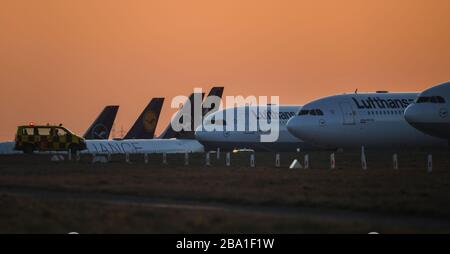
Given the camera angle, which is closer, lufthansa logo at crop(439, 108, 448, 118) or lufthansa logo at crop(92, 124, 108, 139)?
lufthansa logo at crop(439, 108, 448, 118)

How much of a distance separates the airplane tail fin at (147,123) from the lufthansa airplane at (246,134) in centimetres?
2835

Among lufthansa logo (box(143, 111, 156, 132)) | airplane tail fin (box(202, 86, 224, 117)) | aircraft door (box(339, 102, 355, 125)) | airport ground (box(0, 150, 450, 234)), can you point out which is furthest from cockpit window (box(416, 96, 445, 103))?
lufthansa logo (box(143, 111, 156, 132))

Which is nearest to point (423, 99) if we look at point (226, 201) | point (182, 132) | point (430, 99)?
point (430, 99)

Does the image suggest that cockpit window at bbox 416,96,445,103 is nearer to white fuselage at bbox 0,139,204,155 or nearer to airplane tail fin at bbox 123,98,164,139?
white fuselage at bbox 0,139,204,155

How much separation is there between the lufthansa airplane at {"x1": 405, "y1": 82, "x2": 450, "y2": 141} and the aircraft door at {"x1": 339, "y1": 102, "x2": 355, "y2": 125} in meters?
8.48

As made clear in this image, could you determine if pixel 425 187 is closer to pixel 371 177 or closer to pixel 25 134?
pixel 371 177

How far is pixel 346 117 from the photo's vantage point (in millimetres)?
73625

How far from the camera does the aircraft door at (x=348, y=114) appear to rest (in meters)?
73.6

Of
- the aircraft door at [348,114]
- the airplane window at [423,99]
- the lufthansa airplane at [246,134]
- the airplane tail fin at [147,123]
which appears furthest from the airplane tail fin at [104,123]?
the airplane window at [423,99]

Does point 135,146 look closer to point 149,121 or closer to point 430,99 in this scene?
point 149,121

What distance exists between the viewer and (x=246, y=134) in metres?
89.1

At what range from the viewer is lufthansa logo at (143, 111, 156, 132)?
119 metres

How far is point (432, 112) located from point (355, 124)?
10044mm
